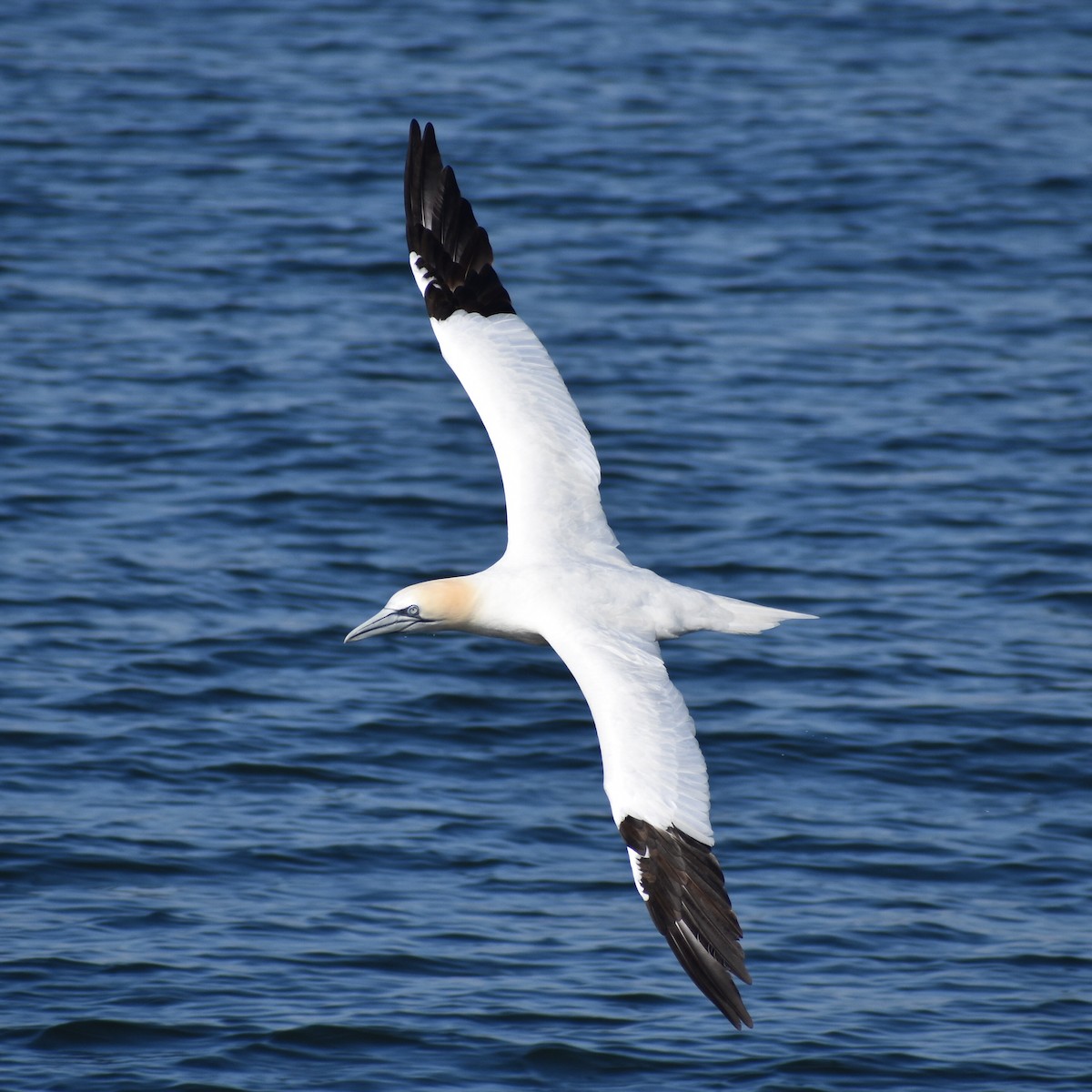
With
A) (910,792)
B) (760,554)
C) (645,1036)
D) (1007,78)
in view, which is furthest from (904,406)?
(1007,78)

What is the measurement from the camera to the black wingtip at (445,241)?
10.8 metres

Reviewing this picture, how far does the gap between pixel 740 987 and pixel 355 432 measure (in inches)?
285

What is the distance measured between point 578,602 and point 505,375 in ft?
5.62

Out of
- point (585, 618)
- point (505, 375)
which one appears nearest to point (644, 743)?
point (585, 618)

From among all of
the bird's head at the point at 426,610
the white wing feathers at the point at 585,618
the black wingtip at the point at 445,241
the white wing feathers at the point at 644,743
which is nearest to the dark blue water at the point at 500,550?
the white wing feathers at the point at 585,618

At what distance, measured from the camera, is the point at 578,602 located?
9.29 meters

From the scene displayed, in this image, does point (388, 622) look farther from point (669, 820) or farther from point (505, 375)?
point (669, 820)

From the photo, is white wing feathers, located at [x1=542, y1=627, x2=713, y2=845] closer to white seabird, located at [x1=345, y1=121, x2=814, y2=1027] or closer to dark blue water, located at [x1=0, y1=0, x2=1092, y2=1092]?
white seabird, located at [x1=345, y1=121, x2=814, y2=1027]

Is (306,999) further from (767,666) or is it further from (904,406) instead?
(904,406)

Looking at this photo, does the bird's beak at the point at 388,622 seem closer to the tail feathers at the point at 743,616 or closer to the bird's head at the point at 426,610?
the bird's head at the point at 426,610

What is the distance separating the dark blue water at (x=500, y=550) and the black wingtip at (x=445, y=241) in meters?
2.67

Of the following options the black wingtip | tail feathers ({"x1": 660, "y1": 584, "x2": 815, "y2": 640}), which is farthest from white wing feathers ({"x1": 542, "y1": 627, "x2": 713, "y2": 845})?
the black wingtip

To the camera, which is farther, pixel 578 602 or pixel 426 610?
pixel 426 610

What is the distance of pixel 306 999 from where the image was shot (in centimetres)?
989
